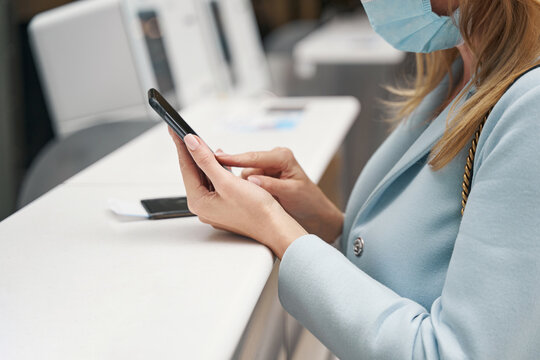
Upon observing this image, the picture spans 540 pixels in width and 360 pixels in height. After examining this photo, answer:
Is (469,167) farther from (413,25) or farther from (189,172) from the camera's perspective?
(189,172)

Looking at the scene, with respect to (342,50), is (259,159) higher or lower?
higher

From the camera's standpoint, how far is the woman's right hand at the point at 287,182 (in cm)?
82

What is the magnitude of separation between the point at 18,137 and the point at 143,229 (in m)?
1.95

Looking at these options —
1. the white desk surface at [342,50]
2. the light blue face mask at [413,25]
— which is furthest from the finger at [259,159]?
the white desk surface at [342,50]

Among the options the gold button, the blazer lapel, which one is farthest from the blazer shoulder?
the gold button

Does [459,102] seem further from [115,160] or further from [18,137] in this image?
[18,137]

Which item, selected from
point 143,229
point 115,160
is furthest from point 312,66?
point 143,229

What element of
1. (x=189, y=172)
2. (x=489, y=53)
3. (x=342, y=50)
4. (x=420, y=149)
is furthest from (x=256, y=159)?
(x=342, y=50)

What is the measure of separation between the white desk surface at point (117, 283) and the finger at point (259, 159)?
0.10m

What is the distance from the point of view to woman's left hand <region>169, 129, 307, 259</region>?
2.37ft

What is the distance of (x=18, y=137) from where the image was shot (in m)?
2.52

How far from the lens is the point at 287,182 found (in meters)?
0.85

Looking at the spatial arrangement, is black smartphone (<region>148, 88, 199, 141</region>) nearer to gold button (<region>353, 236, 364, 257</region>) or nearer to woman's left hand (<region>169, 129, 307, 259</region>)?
woman's left hand (<region>169, 129, 307, 259</region>)

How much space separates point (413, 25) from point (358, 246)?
31cm
